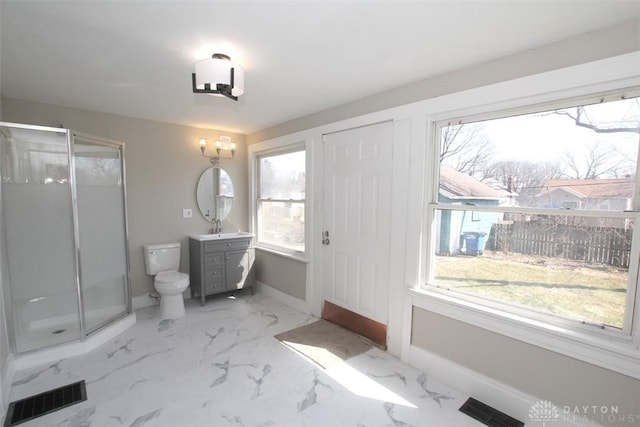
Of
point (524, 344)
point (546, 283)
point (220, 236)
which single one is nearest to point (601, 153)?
point (546, 283)

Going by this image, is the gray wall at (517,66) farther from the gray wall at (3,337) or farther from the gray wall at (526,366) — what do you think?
the gray wall at (3,337)

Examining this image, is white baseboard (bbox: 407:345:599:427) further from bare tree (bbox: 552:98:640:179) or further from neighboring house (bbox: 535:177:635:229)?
bare tree (bbox: 552:98:640:179)

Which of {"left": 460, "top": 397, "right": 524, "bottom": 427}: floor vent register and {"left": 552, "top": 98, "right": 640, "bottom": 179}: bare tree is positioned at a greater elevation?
{"left": 552, "top": 98, "right": 640, "bottom": 179}: bare tree

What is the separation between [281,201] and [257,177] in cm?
66

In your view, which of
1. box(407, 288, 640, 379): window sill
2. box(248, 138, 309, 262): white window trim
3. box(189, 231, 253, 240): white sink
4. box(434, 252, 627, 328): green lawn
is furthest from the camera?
box(189, 231, 253, 240): white sink

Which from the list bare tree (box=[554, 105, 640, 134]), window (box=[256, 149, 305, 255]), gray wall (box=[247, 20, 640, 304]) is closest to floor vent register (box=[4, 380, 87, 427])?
window (box=[256, 149, 305, 255])

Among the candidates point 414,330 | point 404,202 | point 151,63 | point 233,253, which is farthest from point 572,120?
point 233,253

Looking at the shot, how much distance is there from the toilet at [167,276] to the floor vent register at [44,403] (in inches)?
45.2

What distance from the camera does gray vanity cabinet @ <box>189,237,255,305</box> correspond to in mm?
3557

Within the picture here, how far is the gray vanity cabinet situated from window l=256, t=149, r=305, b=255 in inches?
15.1

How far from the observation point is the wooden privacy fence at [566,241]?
157cm

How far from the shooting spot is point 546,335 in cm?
A: 172

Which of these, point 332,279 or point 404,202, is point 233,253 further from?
point 404,202

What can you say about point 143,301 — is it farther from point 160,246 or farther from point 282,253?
point 282,253
